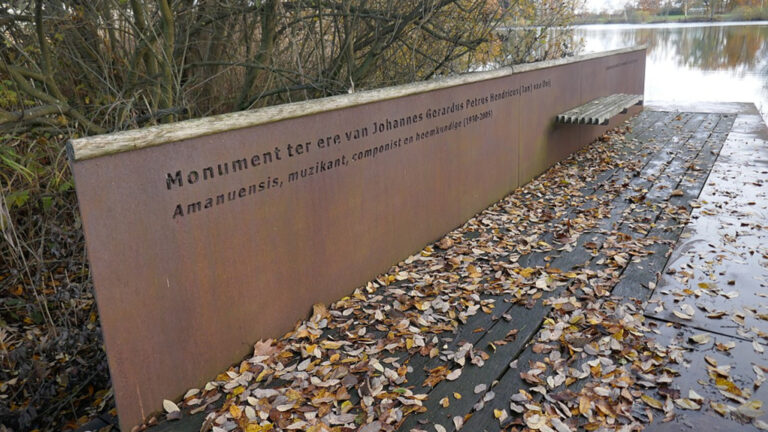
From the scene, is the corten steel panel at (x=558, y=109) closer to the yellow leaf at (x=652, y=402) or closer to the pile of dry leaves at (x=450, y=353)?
the pile of dry leaves at (x=450, y=353)

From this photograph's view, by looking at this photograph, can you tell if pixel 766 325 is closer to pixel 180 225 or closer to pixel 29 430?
pixel 180 225

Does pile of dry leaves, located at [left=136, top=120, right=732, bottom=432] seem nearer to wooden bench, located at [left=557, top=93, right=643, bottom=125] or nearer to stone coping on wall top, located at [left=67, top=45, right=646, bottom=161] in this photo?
stone coping on wall top, located at [left=67, top=45, right=646, bottom=161]

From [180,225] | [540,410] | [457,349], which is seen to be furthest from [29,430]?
[540,410]

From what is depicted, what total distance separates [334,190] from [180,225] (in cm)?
117

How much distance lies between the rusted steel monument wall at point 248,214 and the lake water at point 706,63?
25.5 feet

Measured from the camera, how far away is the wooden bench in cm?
705

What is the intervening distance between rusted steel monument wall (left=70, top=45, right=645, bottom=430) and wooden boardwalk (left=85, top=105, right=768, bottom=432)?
0.35m

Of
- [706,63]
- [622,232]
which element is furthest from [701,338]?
[706,63]

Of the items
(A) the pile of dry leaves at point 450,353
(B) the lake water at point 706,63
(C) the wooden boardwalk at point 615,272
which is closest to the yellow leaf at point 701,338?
(C) the wooden boardwalk at point 615,272

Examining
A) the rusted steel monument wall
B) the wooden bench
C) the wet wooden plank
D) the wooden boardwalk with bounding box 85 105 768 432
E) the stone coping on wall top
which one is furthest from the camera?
the wooden bench

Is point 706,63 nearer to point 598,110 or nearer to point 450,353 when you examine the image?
point 598,110

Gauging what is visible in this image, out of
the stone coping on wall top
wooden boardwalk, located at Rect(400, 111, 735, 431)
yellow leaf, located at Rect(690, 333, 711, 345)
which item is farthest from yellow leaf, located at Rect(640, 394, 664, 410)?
the stone coping on wall top

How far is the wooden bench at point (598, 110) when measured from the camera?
705 centimetres

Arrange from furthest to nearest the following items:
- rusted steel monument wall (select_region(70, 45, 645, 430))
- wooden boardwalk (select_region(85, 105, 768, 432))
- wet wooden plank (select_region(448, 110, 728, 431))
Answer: wooden boardwalk (select_region(85, 105, 768, 432)) → wet wooden plank (select_region(448, 110, 728, 431)) → rusted steel monument wall (select_region(70, 45, 645, 430))
